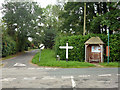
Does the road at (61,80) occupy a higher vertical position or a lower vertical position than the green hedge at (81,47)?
lower

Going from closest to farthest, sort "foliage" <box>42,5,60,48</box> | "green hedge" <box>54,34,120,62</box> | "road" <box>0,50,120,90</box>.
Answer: "road" <box>0,50,120,90</box> → "green hedge" <box>54,34,120,62</box> → "foliage" <box>42,5,60,48</box>

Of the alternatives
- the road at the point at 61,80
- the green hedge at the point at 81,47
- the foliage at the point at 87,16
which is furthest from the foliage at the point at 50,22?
the road at the point at 61,80

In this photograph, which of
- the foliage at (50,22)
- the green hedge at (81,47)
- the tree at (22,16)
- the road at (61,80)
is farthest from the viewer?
the foliage at (50,22)

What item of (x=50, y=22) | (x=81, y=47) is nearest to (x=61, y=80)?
(x=81, y=47)

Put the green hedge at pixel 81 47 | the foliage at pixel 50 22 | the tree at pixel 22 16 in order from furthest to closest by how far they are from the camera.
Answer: the foliage at pixel 50 22 < the tree at pixel 22 16 < the green hedge at pixel 81 47

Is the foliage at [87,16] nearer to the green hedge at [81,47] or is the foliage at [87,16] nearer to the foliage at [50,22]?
the green hedge at [81,47]

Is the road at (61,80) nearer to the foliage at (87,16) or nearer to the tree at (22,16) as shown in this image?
the foliage at (87,16)

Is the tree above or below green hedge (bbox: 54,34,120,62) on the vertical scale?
above

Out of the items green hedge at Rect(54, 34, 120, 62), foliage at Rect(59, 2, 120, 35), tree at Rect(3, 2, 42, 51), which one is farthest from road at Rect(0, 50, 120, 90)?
tree at Rect(3, 2, 42, 51)

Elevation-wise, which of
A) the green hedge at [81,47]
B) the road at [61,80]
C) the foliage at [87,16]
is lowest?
the road at [61,80]

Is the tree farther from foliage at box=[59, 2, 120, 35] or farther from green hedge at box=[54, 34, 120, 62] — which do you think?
green hedge at box=[54, 34, 120, 62]

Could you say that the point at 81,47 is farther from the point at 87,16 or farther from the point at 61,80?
the point at 61,80

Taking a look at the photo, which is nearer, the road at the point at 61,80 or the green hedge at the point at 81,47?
the road at the point at 61,80

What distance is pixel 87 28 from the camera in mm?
28531
